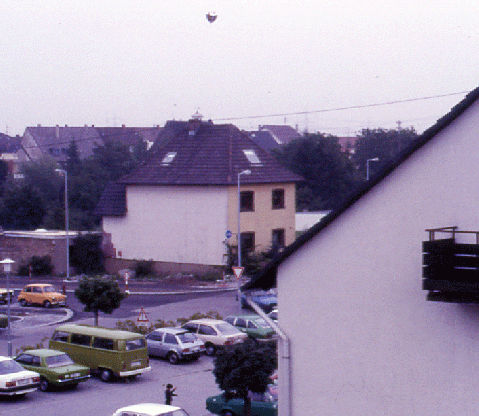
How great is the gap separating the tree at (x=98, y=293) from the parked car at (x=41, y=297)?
34.0ft

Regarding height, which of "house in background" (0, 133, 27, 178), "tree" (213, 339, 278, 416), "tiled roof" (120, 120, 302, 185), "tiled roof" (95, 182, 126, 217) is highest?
"house in background" (0, 133, 27, 178)

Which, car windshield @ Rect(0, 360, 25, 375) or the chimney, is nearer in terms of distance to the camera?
car windshield @ Rect(0, 360, 25, 375)

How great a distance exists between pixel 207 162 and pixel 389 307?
132ft

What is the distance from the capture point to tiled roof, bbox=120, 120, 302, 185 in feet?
159

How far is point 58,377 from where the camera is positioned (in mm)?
21484

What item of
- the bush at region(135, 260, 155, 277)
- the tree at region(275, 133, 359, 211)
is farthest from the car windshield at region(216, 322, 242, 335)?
the tree at region(275, 133, 359, 211)

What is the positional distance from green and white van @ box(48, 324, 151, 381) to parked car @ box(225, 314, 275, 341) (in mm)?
6207

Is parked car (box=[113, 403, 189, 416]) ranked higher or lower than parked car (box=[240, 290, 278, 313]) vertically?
lower

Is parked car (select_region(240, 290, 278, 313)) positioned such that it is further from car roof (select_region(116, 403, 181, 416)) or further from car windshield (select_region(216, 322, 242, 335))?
car roof (select_region(116, 403, 181, 416))

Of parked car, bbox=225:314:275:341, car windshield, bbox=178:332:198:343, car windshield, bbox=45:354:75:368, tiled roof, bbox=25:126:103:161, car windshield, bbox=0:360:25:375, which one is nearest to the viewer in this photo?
car windshield, bbox=0:360:25:375

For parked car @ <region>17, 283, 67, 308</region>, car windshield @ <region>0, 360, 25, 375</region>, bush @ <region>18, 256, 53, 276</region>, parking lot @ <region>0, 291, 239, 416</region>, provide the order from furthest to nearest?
bush @ <region>18, 256, 53, 276</region>, parked car @ <region>17, 283, 67, 308</region>, car windshield @ <region>0, 360, 25, 375</region>, parking lot @ <region>0, 291, 239, 416</region>

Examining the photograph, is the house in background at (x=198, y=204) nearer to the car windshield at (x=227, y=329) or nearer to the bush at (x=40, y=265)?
the bush at (x=40, y=265)

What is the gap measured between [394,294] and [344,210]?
134 centimetres

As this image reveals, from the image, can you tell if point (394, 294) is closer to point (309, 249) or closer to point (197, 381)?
point (309, 249)
